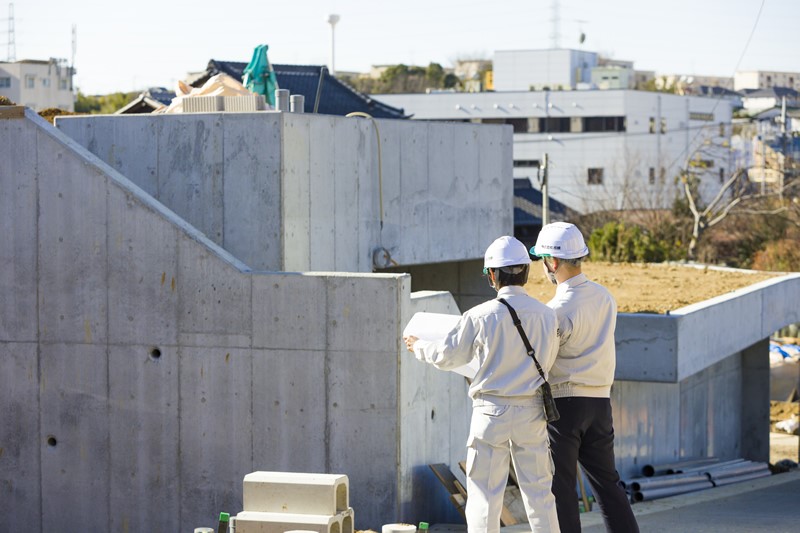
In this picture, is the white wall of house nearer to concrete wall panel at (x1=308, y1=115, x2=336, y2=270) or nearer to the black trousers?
concrete wall panel at (x1=308, y1=115, x2=336, y2=270)

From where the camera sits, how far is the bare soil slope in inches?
726

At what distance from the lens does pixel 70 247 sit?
1094cm

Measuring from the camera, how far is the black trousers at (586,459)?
6.73 metres

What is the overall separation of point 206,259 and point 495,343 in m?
4.57

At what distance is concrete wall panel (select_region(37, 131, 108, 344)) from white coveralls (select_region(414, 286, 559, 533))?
5095 millimetres

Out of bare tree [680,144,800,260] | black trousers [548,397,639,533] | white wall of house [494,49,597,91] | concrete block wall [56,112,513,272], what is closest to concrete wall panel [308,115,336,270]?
concrete block wall [56,112,513,272]

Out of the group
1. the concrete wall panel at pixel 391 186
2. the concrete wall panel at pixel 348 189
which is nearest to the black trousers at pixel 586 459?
the concrete wall panel at pixel 348 189

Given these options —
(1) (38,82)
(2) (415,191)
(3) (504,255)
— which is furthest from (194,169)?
(1) (38,82)

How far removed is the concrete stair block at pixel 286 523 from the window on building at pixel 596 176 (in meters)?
59.4

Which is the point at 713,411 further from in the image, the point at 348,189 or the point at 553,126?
the point at 553,126

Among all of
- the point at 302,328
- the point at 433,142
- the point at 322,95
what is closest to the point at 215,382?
the point at 302,328

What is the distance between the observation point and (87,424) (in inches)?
426

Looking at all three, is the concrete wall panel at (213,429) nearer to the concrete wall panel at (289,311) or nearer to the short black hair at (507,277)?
the concrete wall panel at (289,311)

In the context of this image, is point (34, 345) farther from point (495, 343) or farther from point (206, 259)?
point (495, 343)
